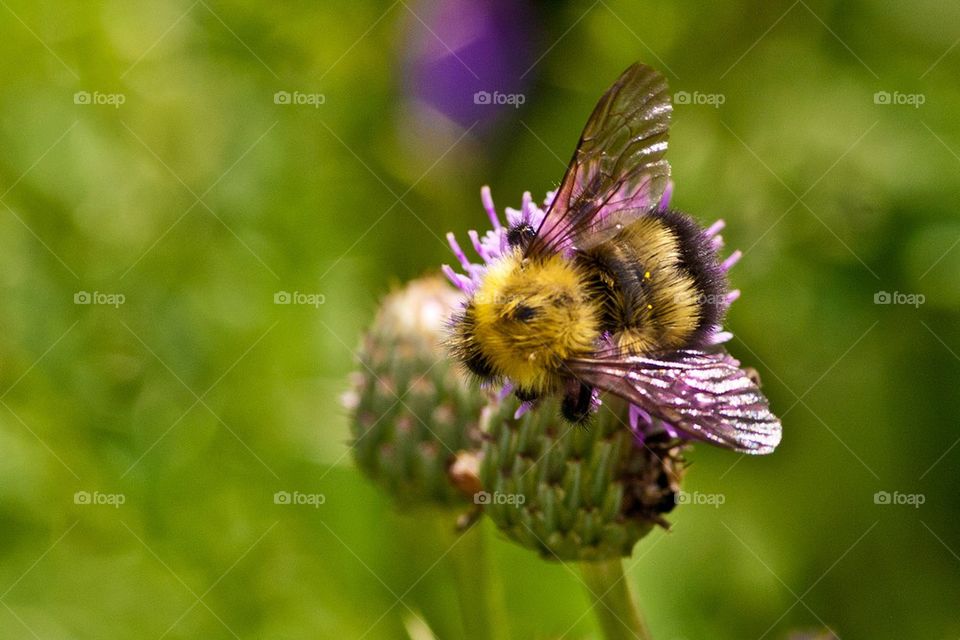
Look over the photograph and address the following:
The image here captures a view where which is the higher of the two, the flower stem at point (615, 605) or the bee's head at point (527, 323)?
the bee's head at point (527, 323)

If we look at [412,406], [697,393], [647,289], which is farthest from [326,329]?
[697,393]

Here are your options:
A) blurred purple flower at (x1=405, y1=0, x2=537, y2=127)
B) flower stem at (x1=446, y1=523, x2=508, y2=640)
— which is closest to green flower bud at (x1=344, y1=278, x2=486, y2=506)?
flower stem at (x1=446, y1=523, x2=508, y2=640)

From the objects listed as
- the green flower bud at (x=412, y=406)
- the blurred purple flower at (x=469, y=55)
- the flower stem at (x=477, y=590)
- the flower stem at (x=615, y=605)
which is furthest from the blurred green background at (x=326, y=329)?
the flower stem at (x=615, y=605)

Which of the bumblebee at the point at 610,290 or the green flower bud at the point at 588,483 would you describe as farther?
the green flower bud at the point at 588,483

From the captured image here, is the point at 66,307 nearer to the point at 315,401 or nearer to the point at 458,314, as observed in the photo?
the point at 315,401

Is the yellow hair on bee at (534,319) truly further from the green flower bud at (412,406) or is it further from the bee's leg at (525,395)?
the green flower bud at (412,406)

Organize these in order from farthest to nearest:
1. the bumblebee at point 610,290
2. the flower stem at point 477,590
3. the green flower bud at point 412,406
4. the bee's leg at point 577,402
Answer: the green flower bud at point 412,406 → the flower stem at point 477,590 → the bee's leg at point 577,402 → the bumblebee at point 610,290

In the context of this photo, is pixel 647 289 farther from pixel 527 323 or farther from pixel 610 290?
pixel 527 323

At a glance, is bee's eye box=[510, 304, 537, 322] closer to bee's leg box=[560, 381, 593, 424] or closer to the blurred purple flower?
bee's leg box=[560, 381, 593, 424]
